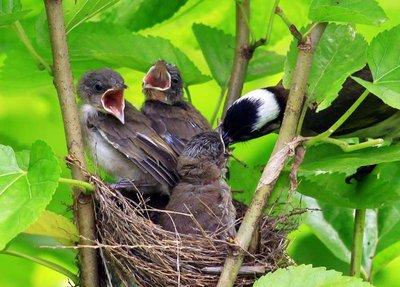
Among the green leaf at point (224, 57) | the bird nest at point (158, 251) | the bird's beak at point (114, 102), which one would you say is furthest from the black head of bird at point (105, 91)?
the bird nest at point (158, 251)

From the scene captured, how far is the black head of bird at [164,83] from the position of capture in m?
2.41

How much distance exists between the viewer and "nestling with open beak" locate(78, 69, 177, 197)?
85.7 inches

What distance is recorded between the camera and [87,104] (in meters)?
Result: 2.32

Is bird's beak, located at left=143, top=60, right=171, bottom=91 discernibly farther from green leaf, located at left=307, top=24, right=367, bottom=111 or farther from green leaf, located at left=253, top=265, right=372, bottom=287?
green leaf, located at left=253, top=265, right=372, bottom=287

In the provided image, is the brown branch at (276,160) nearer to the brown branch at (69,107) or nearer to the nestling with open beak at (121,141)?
the brown branch at (69,107)

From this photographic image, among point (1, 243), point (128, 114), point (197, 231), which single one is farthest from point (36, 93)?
point (1, 243)

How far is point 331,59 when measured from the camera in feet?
5.33

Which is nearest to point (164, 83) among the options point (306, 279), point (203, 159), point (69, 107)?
point (203, 159)

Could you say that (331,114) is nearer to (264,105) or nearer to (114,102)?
(264,105)

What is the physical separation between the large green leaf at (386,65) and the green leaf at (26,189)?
0.50m

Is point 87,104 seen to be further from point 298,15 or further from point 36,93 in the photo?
point 298,15

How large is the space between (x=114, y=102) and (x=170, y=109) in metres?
0.25

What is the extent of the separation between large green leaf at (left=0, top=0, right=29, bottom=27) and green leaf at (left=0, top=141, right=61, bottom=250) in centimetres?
23

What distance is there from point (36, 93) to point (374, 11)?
1146mm
